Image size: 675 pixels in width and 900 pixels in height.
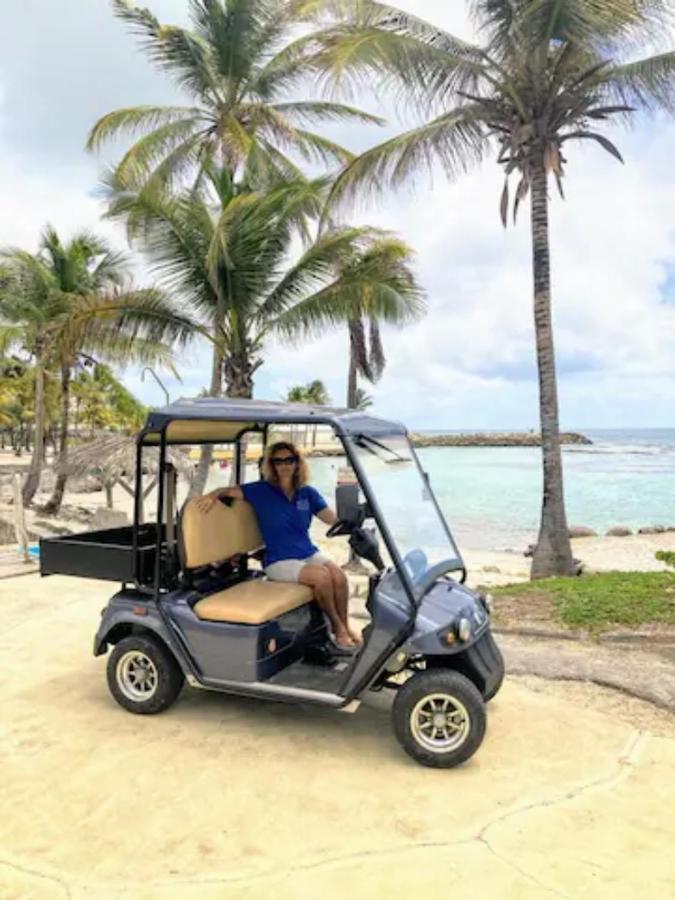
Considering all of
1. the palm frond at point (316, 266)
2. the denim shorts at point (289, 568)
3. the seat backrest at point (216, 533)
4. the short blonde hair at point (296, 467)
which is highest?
the palm frond at point (316, 266)

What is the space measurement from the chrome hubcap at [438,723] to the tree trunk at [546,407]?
668 cm

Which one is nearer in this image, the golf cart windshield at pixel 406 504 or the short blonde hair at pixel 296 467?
the golf cart windshield at pixel 406 504

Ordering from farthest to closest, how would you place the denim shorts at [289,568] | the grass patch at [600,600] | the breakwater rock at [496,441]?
the breakwater rock at [496,441] < the grass patch at [600,600] < the denim shorts at [289,568]

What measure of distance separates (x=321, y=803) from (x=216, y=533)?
1.95m

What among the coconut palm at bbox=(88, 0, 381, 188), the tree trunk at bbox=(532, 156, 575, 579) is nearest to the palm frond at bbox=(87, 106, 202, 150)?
the coconut palm at bbox=(88, 0, 381, 188)

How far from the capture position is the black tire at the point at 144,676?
4.52m

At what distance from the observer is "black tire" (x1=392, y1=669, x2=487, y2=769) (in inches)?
149

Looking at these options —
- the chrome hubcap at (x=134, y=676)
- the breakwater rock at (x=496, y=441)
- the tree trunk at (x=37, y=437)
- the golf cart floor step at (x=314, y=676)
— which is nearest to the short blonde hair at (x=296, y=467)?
the golf cart floor step at (x=314, y=676)

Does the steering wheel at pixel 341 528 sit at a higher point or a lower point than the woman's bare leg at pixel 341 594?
higher

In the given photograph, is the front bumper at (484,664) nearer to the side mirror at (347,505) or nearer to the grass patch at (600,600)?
the side mirror at (347,505)

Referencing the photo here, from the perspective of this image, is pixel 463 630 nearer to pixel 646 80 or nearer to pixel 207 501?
pixel 207 501

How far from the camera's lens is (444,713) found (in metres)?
3.88


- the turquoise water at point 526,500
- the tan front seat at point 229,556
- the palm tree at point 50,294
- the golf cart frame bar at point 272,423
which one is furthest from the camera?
the turquoise water at point 526,500

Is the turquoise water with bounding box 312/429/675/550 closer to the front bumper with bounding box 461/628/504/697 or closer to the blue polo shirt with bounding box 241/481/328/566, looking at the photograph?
the blue polo shirt with bounding box 241/481/328/566
